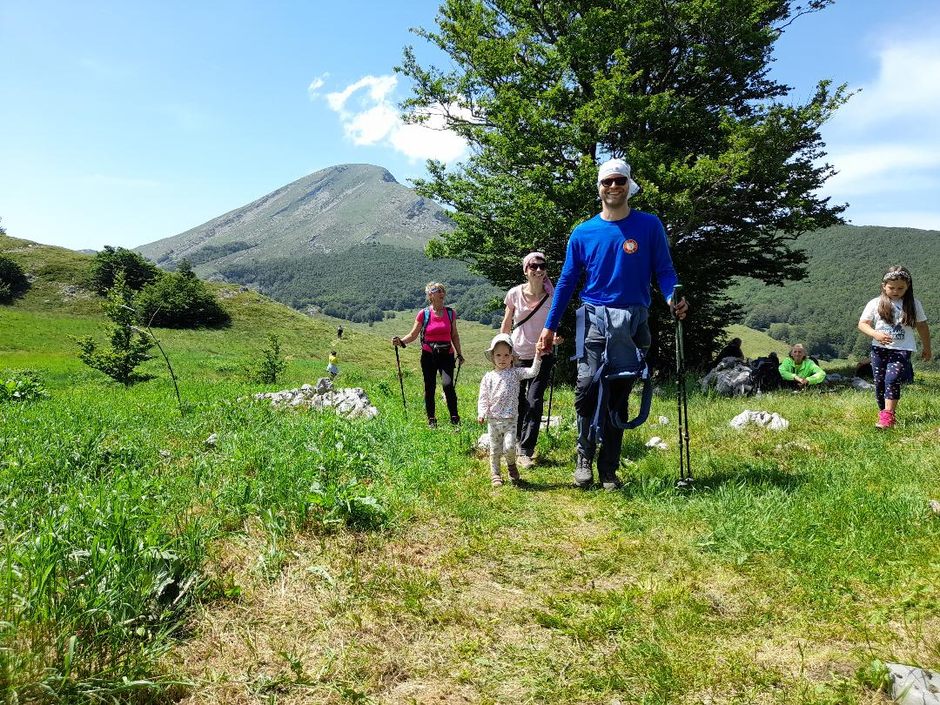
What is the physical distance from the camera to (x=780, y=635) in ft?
9.62

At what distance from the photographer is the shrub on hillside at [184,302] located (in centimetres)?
5609

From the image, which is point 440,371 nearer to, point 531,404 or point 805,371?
point 531,404

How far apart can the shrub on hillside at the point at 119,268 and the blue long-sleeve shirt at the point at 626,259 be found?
2685 inches

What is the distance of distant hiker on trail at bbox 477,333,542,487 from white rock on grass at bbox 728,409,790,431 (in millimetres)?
3600

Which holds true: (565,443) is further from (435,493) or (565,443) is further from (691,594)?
(691,594)

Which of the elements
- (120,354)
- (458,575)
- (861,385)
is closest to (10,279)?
(120,354)

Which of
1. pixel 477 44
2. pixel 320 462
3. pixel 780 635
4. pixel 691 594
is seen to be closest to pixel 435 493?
pixel 320 462

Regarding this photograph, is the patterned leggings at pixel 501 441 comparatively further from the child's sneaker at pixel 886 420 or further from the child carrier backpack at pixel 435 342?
the child's sneaker at pixel 886 420

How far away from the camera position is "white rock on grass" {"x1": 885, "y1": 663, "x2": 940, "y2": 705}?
2.27 m

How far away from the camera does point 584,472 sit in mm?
5527

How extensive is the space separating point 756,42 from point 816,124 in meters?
3.65

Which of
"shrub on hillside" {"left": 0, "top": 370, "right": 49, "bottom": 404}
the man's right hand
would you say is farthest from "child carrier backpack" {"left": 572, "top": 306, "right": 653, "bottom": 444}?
"shrub on hillside" {"left": 0, "top": 370, "right": 49, "bottom": 404}

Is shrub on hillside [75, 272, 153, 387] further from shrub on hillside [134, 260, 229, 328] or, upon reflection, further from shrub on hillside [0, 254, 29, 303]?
shrub on hillside [0, 254, 29, 303]

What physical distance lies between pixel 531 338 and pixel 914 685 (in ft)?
16.1
